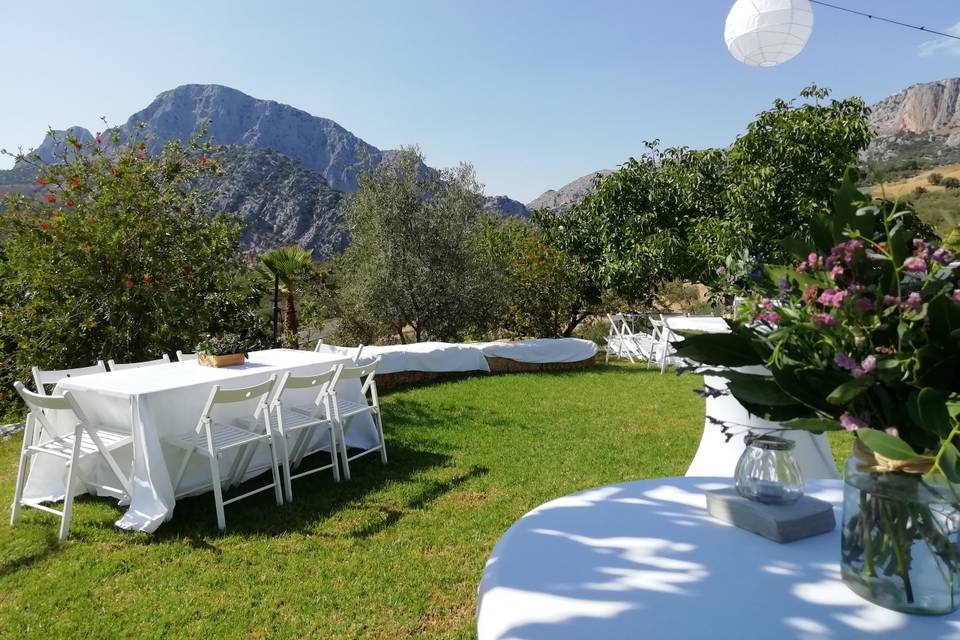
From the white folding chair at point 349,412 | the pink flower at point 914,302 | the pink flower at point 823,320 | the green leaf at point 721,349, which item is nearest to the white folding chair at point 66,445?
the white folding chair at point 349,412

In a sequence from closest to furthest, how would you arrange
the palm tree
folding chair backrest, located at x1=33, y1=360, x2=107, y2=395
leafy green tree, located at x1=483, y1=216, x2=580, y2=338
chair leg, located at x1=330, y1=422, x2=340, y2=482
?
folding chair backrest, located at x1=33, y1=360, x2=107, y2=395, chair leg, located at x1=330, y1=422, x2=340, y2=482, the palm tree, leafy green tree, located at x1=483, y1=216, x2=580, y2=338

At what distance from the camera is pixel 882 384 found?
981 millimetres

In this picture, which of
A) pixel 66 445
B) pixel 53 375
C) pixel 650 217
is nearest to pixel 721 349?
pixel 66 445

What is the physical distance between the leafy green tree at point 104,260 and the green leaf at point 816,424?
7.97 m

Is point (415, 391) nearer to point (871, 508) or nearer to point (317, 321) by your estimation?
point (317, 321)

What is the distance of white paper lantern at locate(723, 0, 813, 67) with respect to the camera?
14.3 ft

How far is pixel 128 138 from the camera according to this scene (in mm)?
8617

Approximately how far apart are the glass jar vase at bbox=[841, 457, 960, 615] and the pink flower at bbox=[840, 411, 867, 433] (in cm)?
9

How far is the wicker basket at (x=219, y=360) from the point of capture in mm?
4762

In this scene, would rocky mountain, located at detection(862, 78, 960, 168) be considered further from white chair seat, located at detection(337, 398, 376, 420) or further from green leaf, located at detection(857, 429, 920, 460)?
green leaf, located at detection(857, 429, 920, 460)

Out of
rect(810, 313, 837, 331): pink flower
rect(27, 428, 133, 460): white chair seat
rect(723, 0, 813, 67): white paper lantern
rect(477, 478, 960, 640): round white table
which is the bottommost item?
rect(27, 428, 133, 460): white chair seat

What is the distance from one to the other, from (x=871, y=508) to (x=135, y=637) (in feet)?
9.77

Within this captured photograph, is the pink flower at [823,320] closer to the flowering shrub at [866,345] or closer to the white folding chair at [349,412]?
the flowering shrub at [866,345]

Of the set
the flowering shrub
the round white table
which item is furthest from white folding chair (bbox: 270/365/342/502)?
the flowering shrub
